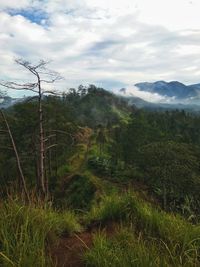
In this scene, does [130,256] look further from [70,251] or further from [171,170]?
[171,170]

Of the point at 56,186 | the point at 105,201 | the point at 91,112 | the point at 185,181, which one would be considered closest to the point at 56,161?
the point at 56,186

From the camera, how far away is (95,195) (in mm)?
36094

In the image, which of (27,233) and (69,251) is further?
(69,251)

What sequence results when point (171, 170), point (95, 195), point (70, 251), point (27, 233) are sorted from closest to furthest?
point (27, 233) → point (70, 251) → point (171, 170) → point (95, 195)

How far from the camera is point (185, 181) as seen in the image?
3416 centimetres

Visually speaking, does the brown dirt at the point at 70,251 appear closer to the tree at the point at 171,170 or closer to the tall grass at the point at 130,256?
the tall grass at the point at 130,256

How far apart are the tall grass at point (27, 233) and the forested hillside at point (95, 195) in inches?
0.5

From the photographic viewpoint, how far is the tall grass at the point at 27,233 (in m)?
4.04

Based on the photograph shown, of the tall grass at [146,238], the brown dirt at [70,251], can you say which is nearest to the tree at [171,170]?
the tall grass at [146,238]

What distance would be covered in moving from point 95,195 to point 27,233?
31.7 m

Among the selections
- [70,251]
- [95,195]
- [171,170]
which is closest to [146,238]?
[70,251]

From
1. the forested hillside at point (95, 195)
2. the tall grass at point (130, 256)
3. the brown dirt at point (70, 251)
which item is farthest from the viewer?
the brown dirt at point (70, 251)

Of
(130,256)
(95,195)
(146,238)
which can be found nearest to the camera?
(130,256)

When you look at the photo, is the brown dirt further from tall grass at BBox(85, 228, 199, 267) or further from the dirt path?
tall grass at BBox(85, 228, 199, 267)
